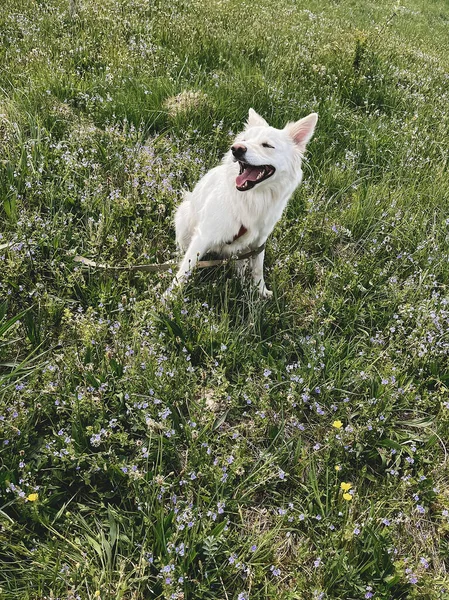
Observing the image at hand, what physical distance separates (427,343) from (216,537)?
1905 mm

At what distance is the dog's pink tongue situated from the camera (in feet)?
9.42

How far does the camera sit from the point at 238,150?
8.80ft

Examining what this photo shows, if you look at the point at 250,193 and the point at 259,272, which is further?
the point at 259,272

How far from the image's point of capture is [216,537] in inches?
74.5

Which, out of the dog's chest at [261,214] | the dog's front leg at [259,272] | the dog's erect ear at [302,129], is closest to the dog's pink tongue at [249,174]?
the dog's chest at [261,214]

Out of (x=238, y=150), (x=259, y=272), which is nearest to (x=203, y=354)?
(x=259, y=272)

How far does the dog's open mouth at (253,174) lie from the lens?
284 cm

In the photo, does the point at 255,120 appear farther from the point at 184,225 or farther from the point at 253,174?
the point at 184,225

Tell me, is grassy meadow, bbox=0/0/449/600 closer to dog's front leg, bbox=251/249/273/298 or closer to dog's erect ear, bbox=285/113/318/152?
dog's front leg, bbox=251/249/273/298

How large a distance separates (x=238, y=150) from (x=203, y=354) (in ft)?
4.31

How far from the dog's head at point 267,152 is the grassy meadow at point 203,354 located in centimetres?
75

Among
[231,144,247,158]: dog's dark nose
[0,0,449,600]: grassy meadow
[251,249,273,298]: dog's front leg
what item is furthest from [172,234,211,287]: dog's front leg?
[231,144,247,158]: dog's dark nose

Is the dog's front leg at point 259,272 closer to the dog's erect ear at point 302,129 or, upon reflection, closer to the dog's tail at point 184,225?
the dog's tail at point 184,225

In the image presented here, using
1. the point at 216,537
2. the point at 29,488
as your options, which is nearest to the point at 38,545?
the point at 29,488
